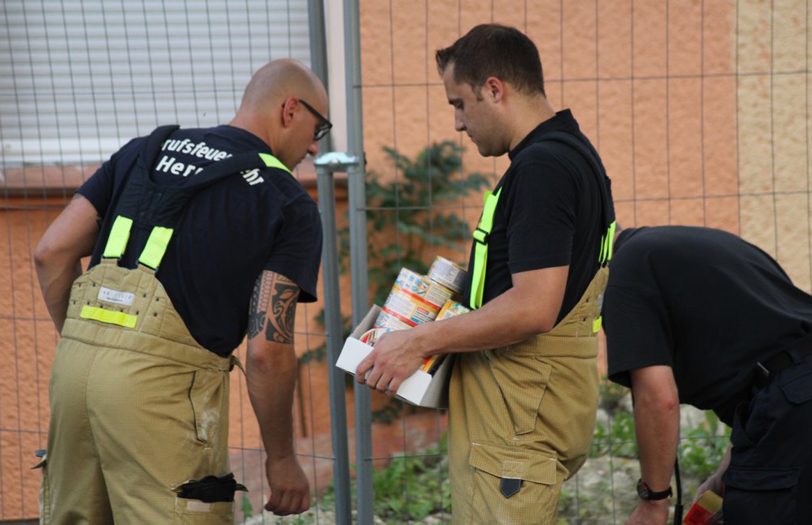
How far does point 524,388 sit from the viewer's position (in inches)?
121

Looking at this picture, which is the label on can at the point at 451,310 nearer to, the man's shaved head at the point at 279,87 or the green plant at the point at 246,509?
the man's shaved head at the point at 279,87

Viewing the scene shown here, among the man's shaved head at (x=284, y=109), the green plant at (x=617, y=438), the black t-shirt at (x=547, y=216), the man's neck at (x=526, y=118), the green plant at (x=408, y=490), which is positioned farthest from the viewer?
the green plant at (x=617, y=438)

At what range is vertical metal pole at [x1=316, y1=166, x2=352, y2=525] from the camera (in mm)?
4305

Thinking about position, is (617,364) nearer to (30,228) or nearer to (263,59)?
(263,59)

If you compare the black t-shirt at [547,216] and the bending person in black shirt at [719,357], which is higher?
the black t-shirt at [547,216]

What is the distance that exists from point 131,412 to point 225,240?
1.89 feet

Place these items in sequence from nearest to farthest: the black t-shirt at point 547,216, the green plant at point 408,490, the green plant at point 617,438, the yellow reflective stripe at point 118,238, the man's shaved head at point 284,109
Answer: the black t-shirt at point 547,216 < the yellow reflective stripe at point 118,238 < the man's shaved head at point 284,109 < the green plant at point 408,490 < the green plant at point 617,438

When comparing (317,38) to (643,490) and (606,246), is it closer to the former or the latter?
(606,246)

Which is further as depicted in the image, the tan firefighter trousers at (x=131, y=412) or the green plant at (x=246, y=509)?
the green plant at (x=246, y=509)

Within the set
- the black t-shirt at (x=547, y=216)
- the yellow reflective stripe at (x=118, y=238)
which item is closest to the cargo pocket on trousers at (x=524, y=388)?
the black t-shirt at (x=547, y=216)

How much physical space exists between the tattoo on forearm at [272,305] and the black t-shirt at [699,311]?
98 centimetres

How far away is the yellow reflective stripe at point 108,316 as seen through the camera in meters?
3.19

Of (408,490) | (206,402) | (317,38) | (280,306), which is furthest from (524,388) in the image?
(408,490)

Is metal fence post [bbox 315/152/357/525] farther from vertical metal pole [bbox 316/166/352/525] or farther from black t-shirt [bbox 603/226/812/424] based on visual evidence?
black t-shirt [bbox 603/226/812/424]
